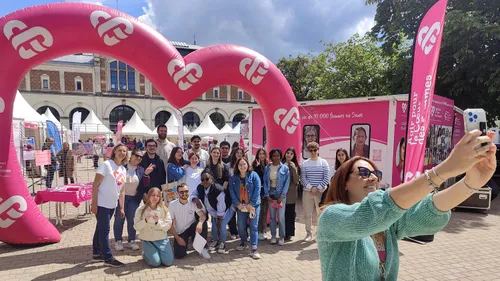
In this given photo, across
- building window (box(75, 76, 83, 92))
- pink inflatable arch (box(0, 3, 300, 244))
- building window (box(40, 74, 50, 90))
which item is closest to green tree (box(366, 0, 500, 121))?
pink inflatable arch (box(0, 3, 300, 244))

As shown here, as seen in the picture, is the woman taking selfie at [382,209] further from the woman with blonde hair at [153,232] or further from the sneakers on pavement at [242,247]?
the sneakers on pavement at [242,247]

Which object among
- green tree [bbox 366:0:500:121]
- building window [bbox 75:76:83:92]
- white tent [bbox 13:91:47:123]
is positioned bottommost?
white tent [bbox 13:91:47:123]

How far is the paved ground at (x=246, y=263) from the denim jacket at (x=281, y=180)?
35.7 inches

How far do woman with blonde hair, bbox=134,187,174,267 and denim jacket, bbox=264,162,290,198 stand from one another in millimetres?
1717

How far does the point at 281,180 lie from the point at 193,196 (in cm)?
145

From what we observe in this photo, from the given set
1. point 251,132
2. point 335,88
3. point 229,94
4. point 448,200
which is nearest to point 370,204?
point 448,200

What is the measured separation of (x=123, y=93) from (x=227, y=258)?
119ft

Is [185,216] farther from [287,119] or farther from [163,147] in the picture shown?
[287,119]

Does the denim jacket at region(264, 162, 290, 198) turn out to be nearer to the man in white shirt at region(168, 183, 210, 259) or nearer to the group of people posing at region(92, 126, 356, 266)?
the group of people posing at region(92, 126, 356, 266)

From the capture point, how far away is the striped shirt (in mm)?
5438

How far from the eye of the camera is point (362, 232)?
108cm

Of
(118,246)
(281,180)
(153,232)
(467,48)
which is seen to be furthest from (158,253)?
(467,48)

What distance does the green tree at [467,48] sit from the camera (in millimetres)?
9297

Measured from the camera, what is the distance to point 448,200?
1.18 m
